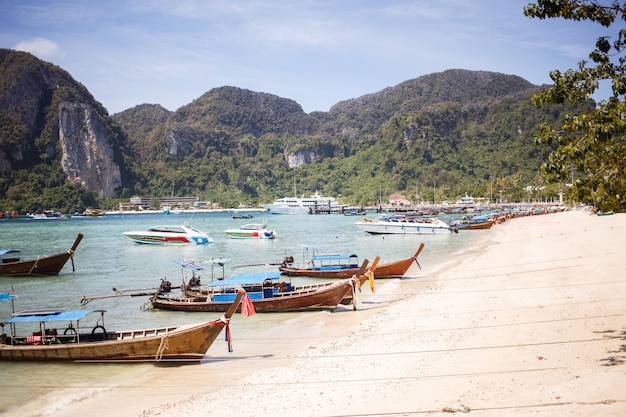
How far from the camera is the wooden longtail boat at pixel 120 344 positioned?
48.7 feet

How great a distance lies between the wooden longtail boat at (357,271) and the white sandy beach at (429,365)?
7.64 metres

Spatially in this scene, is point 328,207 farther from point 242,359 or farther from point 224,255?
point 242,359

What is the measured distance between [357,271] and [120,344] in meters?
14.7

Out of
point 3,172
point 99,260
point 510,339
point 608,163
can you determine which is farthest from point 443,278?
point 3,172

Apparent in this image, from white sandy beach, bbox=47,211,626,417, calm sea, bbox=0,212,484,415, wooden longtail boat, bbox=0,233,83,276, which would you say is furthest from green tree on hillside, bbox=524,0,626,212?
wooden longtail boat, bbox=0,233,83,276

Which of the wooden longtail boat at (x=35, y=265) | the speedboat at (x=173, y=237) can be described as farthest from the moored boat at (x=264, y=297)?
the speedboat at (x=173, y=237)

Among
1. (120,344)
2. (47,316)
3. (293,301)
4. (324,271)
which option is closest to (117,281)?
(324,271)

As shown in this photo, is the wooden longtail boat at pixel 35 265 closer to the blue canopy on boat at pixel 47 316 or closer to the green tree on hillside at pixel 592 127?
the blue canopy on boat at pixel 47 316

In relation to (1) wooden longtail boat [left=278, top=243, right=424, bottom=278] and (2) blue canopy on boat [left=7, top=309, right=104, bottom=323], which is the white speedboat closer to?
(1) wooden longtail boat [left=278, top=243, right=424, bottom=278]

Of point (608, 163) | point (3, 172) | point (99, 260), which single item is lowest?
point (99, 260)

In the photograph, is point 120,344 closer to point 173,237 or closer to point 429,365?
point 429,365

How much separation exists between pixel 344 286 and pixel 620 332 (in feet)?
34.6

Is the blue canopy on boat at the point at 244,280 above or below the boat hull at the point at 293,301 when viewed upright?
above

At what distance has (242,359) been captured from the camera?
15.3 metres
